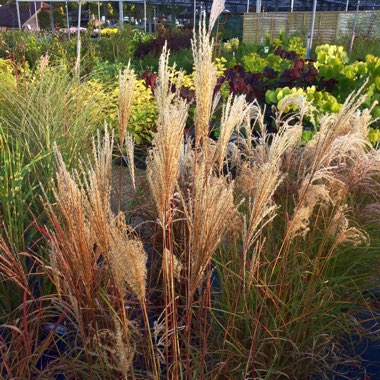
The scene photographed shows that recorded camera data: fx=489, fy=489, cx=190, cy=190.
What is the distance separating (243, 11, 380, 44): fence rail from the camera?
15.7m

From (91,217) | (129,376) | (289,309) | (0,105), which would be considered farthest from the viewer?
(0,105)

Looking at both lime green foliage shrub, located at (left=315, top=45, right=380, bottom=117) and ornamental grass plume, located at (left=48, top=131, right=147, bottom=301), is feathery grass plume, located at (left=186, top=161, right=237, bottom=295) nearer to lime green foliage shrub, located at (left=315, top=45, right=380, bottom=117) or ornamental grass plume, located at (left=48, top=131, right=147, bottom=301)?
ornamental grass plume, located at (left=48, top=131, right=147, bottom=301)

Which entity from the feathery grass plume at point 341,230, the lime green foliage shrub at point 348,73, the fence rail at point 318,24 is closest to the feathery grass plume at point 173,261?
the feathery grass plume at point 341,230

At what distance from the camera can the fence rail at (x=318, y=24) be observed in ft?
51.4

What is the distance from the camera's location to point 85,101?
3980mm

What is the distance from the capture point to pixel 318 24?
53.0ft

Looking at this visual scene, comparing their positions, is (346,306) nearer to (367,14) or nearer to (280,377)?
(280,377)

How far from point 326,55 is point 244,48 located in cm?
624

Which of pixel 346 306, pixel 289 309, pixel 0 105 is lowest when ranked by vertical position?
pixel 346 306

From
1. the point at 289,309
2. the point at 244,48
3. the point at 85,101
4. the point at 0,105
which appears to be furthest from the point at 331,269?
the point at 244,48

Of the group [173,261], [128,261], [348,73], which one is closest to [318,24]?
[348,73]

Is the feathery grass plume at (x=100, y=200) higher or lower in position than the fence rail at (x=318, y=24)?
higher

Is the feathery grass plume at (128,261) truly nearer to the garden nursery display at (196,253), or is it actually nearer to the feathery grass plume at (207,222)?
the garden nursery display at (196,253)

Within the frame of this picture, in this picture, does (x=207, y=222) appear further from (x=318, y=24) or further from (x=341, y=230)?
(x=318, y=24)
